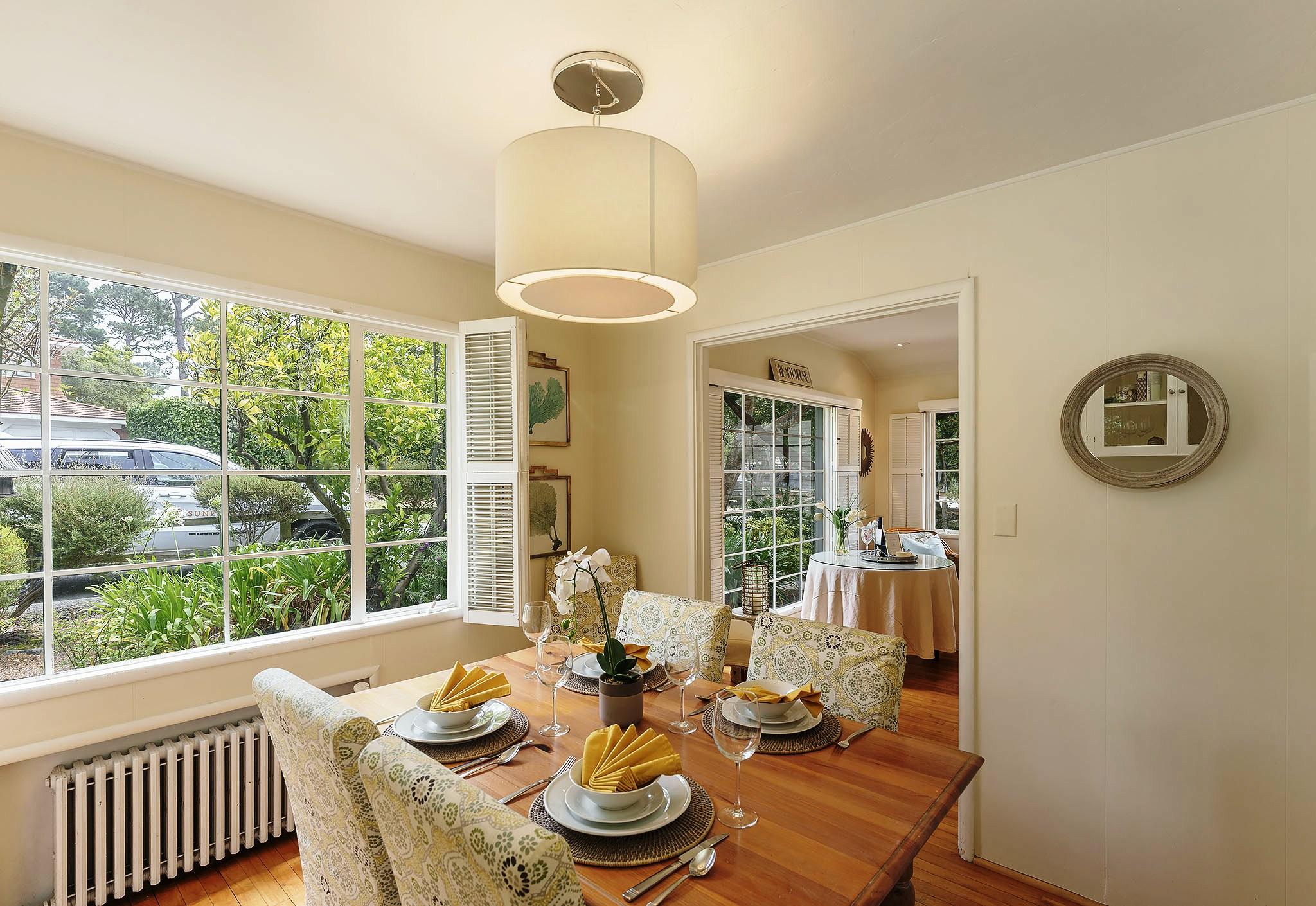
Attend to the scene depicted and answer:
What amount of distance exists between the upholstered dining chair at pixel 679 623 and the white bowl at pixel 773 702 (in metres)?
0.41

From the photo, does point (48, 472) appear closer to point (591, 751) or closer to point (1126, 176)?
point (591, 751)

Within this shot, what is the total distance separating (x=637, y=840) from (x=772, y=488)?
3.97 m

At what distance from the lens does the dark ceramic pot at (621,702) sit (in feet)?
4.98

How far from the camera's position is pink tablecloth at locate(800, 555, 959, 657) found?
155 inches

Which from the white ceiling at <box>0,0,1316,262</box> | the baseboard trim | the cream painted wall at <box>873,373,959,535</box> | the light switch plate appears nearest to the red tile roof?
the white ceiling at <box>0,0,1316,262</box>

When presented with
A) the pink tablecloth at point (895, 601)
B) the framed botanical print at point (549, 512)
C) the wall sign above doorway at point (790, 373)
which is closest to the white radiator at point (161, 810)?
the framed botanical print at point (549, 512)

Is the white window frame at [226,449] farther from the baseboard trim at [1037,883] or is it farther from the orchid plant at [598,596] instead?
the baseboard trim at [1037,883]

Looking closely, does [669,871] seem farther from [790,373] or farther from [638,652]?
[790,373]

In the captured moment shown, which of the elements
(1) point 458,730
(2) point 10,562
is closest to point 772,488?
(1) point 458,730

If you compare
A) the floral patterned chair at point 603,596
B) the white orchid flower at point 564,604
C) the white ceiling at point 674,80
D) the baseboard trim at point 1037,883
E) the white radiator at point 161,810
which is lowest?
the baseboard trim at point 1037,883

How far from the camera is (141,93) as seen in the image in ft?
5.53

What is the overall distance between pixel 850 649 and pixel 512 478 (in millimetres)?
1798

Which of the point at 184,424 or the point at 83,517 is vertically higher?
the point at 184,424

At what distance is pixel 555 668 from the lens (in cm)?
203
